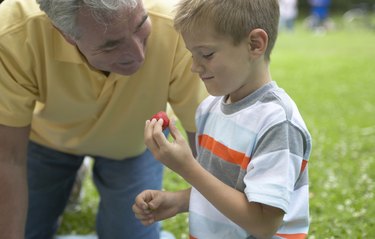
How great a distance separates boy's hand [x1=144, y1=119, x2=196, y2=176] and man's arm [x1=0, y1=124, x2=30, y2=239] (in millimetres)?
1047

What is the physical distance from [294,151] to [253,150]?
Answer: 5.0 inches

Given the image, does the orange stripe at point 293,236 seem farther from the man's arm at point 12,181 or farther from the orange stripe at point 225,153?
the man's arm at point 12,181

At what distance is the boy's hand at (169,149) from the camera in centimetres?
177

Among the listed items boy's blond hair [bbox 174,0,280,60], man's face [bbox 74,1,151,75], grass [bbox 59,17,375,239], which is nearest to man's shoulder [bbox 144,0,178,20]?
A: man's face [bbox 74,1,151,75]

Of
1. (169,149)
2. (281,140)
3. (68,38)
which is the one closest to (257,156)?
(281,140)

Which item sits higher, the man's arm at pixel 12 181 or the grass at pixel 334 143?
the man's arm at pixel 12 181

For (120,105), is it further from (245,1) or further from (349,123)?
(349,123)

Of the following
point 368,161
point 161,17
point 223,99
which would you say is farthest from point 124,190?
point 368,161

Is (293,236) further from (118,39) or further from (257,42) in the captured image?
(118,39)

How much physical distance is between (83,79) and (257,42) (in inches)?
42.6

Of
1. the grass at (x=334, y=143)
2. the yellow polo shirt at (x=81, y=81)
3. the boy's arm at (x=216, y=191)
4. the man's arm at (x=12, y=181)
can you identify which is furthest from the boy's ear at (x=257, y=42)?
the grass at (x=334, y=143)

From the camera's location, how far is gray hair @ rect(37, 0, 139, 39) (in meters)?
2.23

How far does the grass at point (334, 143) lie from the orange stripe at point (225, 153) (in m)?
1.47

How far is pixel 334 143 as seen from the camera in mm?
5449
